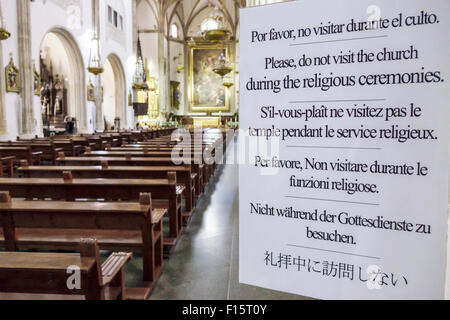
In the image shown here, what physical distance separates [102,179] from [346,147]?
298 centimetres

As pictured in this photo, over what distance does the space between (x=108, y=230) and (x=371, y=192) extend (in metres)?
2.23

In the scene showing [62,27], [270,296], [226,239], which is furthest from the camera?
[62,27]

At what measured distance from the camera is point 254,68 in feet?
4.73

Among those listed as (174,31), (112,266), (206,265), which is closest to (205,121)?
(174,31)

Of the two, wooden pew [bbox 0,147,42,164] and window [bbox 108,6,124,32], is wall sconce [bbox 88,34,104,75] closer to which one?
window [bbox 108,6,124,32]

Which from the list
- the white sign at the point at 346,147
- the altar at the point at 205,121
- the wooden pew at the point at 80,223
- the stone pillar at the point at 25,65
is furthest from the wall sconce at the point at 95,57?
the altar at the point at 205,121

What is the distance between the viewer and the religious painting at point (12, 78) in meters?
9.98

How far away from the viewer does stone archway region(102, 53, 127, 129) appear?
1836cm

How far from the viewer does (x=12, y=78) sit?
1020 centimetres

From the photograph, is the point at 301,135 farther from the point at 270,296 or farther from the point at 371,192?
the point at 270,296

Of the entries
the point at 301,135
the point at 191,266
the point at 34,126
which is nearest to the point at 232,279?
the point at 301,135

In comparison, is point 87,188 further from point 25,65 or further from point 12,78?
point 25,65

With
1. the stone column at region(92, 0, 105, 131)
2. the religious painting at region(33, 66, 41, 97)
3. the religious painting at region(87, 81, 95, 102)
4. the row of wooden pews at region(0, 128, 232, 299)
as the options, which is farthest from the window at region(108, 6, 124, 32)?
the row of wooden pews at region(0, 128, 232, 299)

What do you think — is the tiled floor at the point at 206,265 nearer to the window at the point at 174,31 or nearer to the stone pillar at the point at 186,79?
the stone pillar at the point at 186,79
